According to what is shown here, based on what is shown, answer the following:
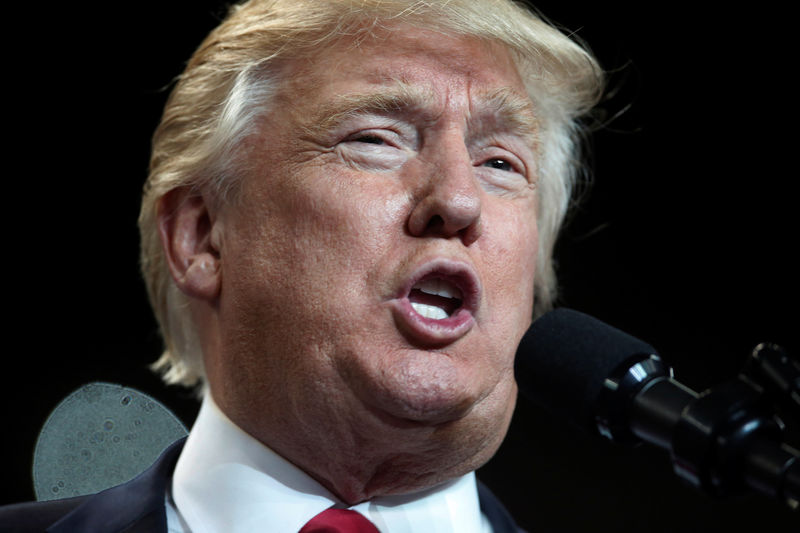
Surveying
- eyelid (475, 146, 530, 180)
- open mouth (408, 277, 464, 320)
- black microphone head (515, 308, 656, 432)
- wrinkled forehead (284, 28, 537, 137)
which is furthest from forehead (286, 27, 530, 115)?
black microphone head (515, 308, 656, 432)

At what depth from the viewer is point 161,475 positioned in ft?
5.63

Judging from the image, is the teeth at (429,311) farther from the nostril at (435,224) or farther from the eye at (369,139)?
the eye at (369,139)

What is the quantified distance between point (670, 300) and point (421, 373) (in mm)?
1249

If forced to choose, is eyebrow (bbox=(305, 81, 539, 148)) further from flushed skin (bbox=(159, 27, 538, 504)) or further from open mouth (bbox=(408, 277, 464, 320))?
open mouth (bbox=(408, 277, 464, 320))

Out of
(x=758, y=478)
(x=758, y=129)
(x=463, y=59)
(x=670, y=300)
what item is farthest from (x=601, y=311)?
(x=758, y=478)

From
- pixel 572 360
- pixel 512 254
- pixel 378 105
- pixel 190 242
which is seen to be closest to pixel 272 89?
pixel 378 105

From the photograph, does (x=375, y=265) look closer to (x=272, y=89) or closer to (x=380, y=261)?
(x=380, y=261)

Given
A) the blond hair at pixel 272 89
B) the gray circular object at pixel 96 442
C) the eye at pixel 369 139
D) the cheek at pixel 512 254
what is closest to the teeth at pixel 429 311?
the cheek at pixel 512 254

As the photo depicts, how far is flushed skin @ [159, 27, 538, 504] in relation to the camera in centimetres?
150

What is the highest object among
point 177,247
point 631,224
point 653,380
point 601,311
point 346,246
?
point 653,380

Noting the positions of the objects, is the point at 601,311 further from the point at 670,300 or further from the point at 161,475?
the point at 161,475

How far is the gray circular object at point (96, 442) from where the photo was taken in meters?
2.06

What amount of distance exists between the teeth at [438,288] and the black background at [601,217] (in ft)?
3.57

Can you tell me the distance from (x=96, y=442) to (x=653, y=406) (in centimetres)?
150
